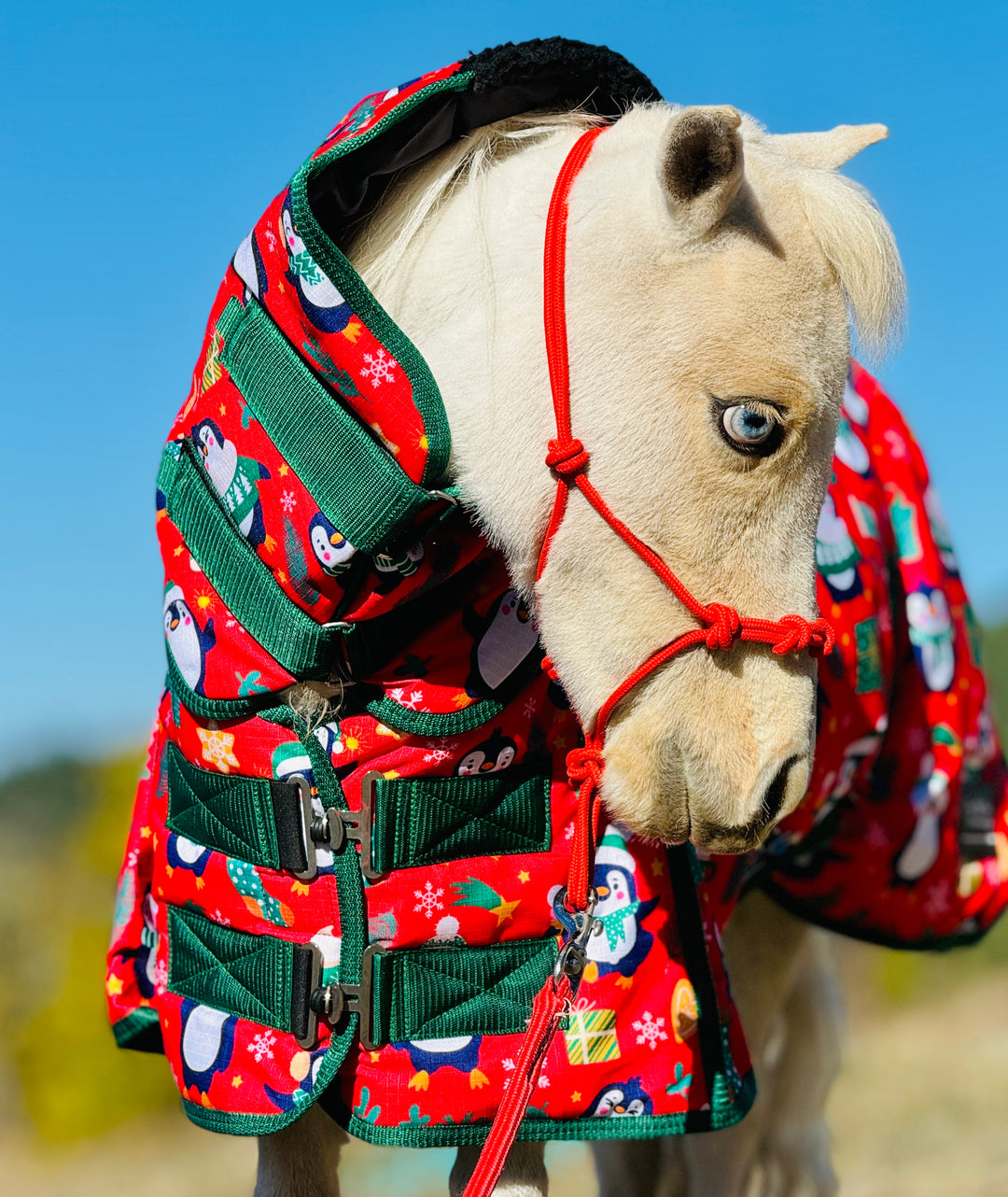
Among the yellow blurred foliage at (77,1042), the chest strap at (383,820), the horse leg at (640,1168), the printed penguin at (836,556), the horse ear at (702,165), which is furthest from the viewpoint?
the yellow blurred foliage at (77,1042)

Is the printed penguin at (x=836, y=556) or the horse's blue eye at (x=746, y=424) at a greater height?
the horse's blue eye at (x=746, y=424)

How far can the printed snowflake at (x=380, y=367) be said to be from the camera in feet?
4.22

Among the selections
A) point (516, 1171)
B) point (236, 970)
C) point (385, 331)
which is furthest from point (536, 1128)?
point (385, 331)

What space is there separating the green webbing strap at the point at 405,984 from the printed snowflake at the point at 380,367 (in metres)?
0.67

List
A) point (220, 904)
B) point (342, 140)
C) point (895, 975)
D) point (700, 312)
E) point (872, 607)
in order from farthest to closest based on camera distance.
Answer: point (895, 975) → point (872, 607) → point (220, 904) → point (342, 140) → point (700, 312)

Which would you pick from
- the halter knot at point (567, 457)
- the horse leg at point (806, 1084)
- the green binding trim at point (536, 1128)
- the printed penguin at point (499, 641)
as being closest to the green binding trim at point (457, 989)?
the green binding trim at point (536, 1128)

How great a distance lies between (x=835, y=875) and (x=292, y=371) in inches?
58.0

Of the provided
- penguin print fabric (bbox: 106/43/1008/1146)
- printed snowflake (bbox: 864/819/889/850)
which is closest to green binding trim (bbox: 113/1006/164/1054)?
penguin print fabric (bbox: 106/43/1008/1146)

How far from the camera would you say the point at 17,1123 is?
11266 millimetres

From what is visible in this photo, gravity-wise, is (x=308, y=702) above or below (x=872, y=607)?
above

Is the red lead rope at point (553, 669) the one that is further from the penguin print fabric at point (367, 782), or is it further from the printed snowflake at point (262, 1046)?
the printed snowflake at point (262, 1046)

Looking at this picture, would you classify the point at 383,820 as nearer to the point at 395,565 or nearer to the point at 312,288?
the point at 395,565

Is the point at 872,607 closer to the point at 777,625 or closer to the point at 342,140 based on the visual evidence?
the point at 777,625

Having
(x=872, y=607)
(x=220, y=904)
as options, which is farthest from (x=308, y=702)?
(x=872, y=607)
